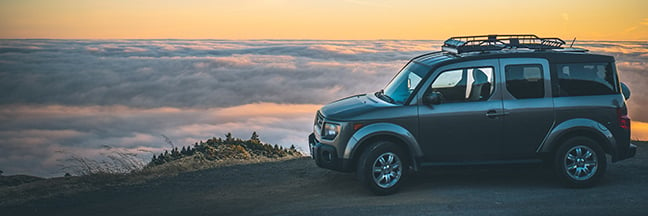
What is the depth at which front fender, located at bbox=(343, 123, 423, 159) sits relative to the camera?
8852mm

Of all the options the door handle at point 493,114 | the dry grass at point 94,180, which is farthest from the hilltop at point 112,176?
the door handle at point 493,114

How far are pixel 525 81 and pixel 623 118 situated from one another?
61.7 inches

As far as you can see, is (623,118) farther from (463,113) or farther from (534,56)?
(463,113)

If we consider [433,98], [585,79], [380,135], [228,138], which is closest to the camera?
[433,98]

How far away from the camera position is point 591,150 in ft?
30.3

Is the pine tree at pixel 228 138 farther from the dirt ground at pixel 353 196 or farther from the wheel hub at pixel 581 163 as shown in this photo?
the wheel hub at pixel 581 163

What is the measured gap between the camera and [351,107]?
9.36 meters

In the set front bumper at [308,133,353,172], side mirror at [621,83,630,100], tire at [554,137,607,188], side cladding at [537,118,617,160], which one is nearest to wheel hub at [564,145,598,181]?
tire at [554,137,607,188]

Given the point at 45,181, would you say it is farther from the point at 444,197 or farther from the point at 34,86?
the point at 34,86

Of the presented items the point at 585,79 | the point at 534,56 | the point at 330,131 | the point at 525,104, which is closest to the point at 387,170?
the point at 330,131

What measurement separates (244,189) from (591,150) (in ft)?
17.0

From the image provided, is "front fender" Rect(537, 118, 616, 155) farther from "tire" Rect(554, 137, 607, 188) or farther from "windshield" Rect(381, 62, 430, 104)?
"windshield" Rect(381, 62, 430, 104)

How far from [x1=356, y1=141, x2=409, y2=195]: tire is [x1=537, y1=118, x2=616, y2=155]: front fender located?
6.80 ft

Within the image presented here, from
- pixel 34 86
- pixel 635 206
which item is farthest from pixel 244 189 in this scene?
pixel 34 86
